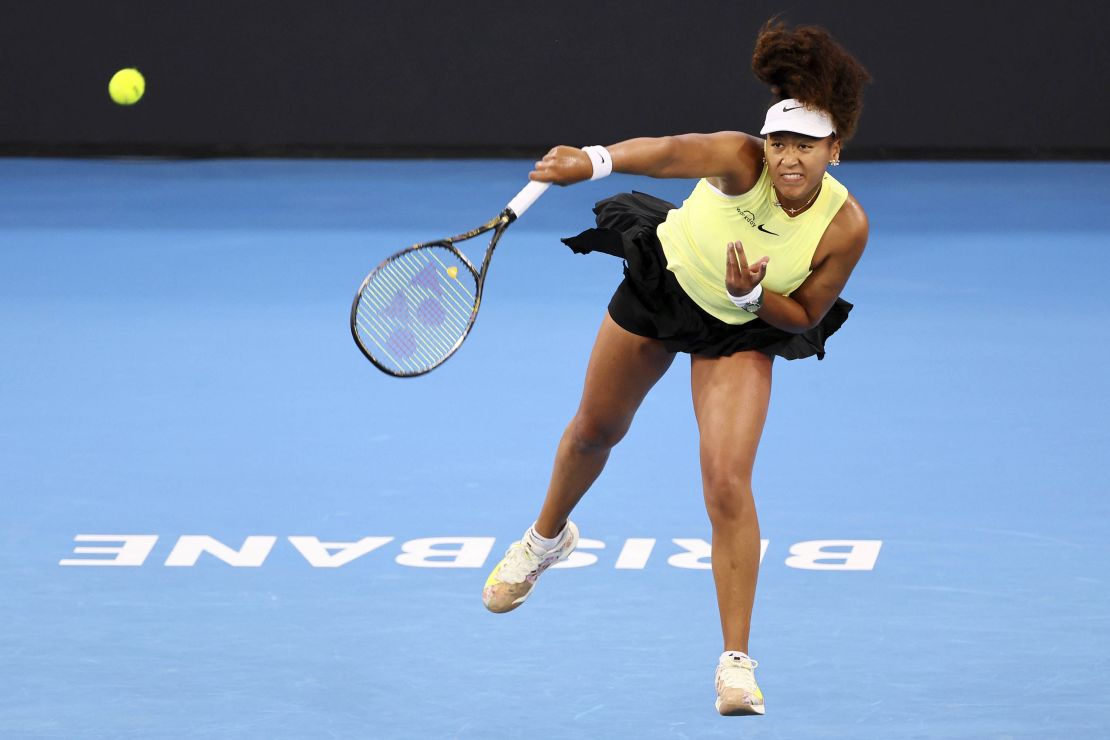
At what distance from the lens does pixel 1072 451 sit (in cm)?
659

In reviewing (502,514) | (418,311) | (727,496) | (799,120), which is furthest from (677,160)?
(502,514)

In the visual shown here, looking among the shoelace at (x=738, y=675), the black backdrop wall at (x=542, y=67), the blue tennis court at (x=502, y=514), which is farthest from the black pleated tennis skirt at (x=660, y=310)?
the black backdrop wall at (x=542, y=67)

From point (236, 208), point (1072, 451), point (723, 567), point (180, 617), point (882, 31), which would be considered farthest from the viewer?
point (882, 31)

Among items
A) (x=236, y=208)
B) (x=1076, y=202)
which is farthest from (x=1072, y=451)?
(x=236, y=208)

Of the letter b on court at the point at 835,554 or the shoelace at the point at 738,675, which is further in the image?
the letter b on court at the point at 835,554

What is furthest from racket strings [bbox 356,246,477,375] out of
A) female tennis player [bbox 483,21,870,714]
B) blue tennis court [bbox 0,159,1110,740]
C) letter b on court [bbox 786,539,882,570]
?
letter b on court [bbox 786,539,882,570]

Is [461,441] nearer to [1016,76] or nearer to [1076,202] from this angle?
[1076,202]

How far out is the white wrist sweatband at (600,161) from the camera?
11.8 feet

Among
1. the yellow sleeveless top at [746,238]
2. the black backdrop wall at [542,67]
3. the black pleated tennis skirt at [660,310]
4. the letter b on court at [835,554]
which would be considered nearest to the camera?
the yellow sleeveless top at [746,238]

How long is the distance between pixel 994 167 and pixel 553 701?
907 cm

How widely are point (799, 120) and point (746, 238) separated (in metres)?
0.33

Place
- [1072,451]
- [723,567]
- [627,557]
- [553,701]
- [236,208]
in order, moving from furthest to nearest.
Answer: [236,208] → [1072,451] → [627,557] → [553,701] → [723,567]

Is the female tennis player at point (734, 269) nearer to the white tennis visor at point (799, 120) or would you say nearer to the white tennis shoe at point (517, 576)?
the white tennis visor at point (799, 120)

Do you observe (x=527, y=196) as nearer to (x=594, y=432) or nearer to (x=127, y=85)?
(x=594, y=432)
